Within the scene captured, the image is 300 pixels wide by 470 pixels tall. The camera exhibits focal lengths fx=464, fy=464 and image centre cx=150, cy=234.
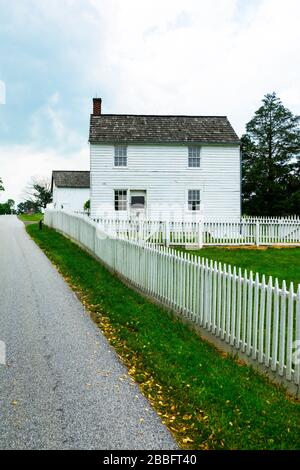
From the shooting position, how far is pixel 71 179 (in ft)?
197

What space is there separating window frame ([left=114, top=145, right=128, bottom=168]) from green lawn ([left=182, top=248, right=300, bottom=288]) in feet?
37.3

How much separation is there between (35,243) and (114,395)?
2033 cm

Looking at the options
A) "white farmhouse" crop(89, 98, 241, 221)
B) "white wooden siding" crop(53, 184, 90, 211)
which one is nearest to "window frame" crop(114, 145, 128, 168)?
"white farmhouse" crop(89, 98, 241, 221)

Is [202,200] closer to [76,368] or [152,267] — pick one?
[152,267]

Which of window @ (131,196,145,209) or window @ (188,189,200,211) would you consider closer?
window @ (131,196,145,209)

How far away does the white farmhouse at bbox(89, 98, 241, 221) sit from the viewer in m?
30.2

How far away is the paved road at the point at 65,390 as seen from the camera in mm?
4457

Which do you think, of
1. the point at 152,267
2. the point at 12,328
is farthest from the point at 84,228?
the point at 12,328

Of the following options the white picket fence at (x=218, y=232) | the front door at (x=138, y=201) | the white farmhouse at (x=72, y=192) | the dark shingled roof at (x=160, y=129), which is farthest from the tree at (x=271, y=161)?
the white farmhouse at (x=72, y=192)

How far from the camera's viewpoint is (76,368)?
20.8ft

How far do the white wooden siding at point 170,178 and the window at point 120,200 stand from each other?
0.31 m

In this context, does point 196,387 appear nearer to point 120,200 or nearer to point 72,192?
point 120,200

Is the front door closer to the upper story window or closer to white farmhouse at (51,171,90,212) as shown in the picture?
the upper story window

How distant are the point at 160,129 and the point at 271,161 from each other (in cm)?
1604
